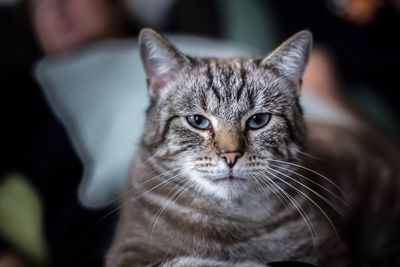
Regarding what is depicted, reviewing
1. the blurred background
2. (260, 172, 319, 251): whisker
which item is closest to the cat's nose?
(260, 172, 319, 251): whisker

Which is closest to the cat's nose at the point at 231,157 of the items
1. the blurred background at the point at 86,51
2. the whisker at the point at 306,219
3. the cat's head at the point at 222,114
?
the cat's head at the point at 222,114

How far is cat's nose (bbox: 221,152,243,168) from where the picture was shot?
0.85 metres

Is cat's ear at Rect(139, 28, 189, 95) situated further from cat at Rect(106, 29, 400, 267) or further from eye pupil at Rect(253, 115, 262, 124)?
eye pupil at Rect(253, 115, 262, 124)

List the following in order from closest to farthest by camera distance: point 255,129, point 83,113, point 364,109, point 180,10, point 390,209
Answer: point 255,129, point 390,209, point 83,113, point 364,109, point 180,10

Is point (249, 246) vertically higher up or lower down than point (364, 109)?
higher up

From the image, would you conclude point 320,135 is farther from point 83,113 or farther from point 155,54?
point 83,113

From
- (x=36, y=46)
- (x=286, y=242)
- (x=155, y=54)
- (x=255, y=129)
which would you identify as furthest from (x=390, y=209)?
(x=36, y=46)

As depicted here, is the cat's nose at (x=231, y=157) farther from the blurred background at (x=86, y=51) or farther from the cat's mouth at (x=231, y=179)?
the blurred background at (x=86, y=51)

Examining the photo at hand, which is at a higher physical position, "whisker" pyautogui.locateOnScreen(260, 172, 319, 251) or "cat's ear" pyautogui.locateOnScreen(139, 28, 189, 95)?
"cat's ear" pyautogui.locateOnScreen(139, 28, 189, 95)

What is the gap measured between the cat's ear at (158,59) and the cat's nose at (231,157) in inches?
7.7

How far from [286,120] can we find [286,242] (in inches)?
8.6

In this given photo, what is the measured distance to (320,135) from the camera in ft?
4.27

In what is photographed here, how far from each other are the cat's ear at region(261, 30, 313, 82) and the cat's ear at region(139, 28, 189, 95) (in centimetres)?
16

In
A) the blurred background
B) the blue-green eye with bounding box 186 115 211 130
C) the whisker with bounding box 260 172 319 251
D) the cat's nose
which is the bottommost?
the blurred background
